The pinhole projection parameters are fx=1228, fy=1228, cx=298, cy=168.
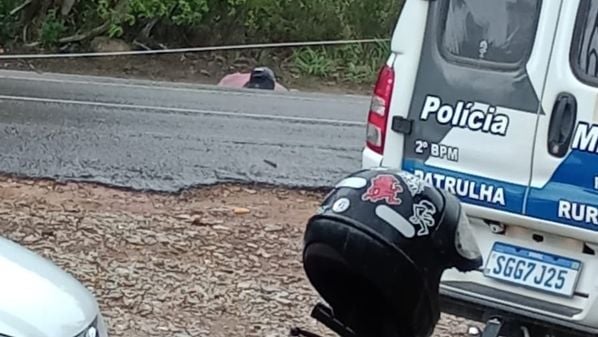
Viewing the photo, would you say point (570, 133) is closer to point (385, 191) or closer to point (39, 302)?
point (39, 302)

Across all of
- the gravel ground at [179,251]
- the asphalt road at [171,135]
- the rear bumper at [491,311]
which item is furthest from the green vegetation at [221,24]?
the rear bumper at [491,311]

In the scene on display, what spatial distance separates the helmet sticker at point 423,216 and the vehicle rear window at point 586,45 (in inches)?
104

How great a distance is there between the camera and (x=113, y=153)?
1078 centimetres

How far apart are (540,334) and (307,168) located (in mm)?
5427

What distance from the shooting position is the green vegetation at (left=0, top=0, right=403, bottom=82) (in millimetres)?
24562

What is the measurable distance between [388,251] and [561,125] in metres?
2.68

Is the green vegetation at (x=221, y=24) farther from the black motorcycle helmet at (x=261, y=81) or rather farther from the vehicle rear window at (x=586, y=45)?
the vehicle rear window at (x=586, y=45)

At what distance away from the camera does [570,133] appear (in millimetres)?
5055

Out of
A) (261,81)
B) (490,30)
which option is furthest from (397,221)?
(261,81)

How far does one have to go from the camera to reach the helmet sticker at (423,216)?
2.61m

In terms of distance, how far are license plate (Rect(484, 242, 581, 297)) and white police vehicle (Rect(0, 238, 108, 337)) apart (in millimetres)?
1772

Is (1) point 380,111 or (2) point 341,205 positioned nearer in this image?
(2) point 341,205

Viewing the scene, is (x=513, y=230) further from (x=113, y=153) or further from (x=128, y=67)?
(x=128, y=67)

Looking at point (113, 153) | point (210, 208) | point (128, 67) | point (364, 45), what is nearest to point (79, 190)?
point (210, 208)
